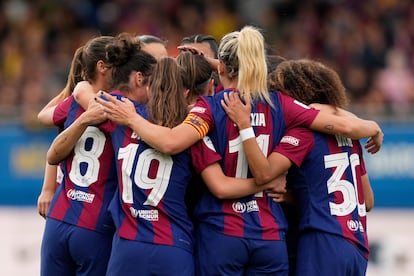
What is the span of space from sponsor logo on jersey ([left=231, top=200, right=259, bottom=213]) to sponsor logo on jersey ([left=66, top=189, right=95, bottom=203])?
3.17ft

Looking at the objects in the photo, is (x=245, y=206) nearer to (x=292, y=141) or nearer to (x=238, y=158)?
(x=238, y=158)

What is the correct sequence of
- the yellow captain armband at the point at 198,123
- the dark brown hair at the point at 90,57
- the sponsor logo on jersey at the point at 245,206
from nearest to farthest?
the yellow captain armband at the point at 198,123 → the sponsor logo on jersey at the point at 245,206 → the dark brown hair at the point at 90,57

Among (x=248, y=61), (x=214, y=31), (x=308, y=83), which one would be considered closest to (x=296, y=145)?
(x=308, y=83)

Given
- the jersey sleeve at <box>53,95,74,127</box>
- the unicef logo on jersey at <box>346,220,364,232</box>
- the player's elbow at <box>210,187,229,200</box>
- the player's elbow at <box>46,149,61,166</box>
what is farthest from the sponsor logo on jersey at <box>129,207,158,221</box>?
the unicef logo on jersey at <box>346,220,364,232</box>

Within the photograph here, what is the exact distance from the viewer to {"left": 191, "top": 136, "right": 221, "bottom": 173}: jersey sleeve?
19.1 ft

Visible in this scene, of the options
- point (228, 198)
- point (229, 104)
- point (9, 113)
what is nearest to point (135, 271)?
point (228, 198)

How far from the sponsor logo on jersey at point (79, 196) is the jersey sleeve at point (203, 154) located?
31.5 inches

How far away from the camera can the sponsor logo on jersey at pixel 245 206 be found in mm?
5875

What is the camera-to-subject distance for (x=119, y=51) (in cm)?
615

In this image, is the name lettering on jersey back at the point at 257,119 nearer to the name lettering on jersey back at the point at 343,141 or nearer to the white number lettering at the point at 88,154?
the name lettering on jersey back at the point at 343,141

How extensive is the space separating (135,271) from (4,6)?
1109 centimetres

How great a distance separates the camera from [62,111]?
6.53 m

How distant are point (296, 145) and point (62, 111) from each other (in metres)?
1.59

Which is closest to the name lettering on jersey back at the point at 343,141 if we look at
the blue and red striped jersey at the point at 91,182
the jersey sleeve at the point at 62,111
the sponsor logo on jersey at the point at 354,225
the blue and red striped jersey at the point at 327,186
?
the blue and red striped jersey at the point at 327,186
